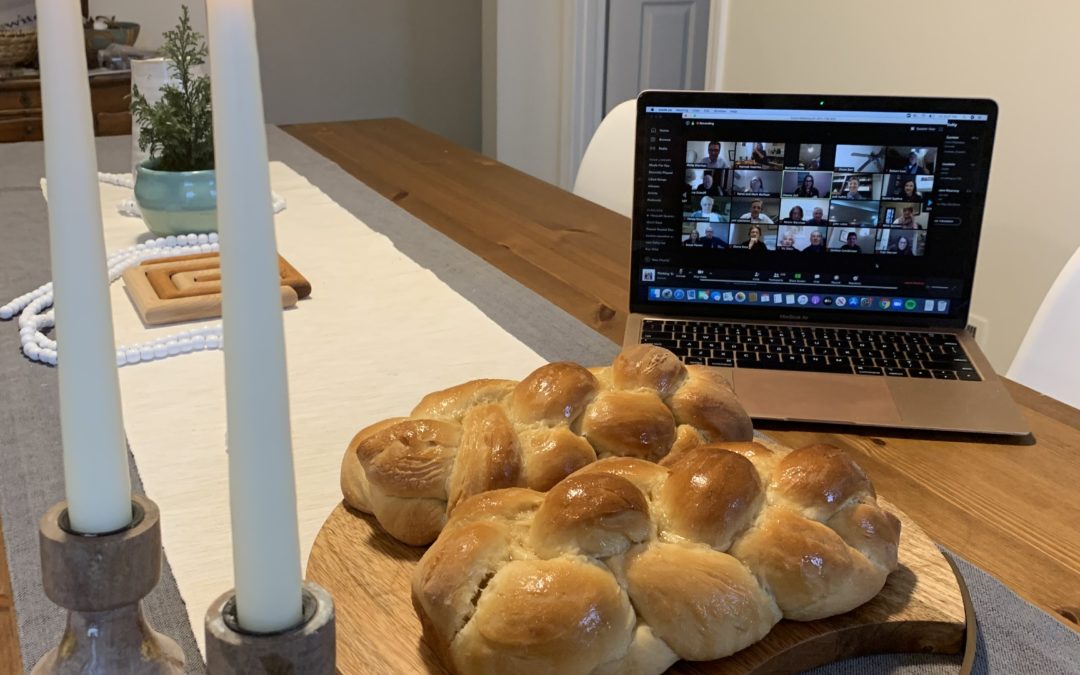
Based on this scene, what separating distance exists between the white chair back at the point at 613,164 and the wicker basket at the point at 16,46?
201 cm

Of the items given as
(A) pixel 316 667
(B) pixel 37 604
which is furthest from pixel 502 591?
(B) pixel 37 604

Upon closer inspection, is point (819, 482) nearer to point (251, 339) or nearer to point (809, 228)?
point (251, 339)

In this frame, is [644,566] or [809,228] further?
[809,228]

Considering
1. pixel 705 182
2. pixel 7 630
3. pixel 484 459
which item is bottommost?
pixel 7 630

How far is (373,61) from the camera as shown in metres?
4.39

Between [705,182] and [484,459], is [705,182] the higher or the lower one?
the higher one

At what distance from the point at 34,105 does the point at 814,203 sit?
2.75 meters

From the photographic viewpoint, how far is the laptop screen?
1.02 metres

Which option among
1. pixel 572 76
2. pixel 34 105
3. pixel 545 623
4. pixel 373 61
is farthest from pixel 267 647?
pixel 373 61

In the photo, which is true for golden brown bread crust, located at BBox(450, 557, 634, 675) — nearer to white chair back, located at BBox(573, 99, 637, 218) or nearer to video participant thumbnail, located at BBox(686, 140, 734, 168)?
video participant thumbnail, located at BBox(686, 140, 734, 168)

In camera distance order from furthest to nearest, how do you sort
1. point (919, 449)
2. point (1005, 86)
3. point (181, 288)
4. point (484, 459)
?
point (1005, 86)
point (181, 288)
point (919, 449)
point (484, 459)

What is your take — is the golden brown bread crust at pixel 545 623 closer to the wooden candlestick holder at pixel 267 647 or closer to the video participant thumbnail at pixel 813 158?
the wooden candlestick holder at pixel 267 647

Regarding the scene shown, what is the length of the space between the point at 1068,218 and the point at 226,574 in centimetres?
199

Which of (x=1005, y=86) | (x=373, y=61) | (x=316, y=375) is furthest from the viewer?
(x=373, y=61)
